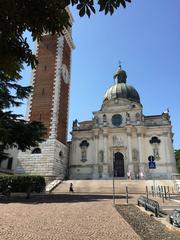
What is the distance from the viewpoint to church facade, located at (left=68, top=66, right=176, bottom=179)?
3211 centimetres

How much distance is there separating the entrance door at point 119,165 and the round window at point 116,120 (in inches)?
191

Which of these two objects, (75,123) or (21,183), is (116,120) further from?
(21,183)

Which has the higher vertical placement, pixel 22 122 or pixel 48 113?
pixel 48 113

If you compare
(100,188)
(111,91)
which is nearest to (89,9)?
(100,188)

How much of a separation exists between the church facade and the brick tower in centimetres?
468

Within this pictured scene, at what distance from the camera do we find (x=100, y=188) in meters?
23.6

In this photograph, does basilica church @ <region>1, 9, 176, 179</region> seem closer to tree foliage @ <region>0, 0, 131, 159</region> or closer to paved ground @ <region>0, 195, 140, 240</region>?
paved ground @ <region>0, 195, 140, 240</region>

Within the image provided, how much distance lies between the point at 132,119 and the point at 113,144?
199 inches

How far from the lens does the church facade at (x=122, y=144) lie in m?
32.1

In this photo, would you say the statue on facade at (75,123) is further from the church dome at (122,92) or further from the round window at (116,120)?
the church dome at (122,92)

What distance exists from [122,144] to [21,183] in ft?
Answer: 61.6

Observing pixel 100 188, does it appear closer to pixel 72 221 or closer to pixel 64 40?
pixel 72 221

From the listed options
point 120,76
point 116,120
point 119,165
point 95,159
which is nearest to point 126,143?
point 119,165

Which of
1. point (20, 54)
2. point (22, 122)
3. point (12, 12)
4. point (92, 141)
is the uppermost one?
point (92, 141)
